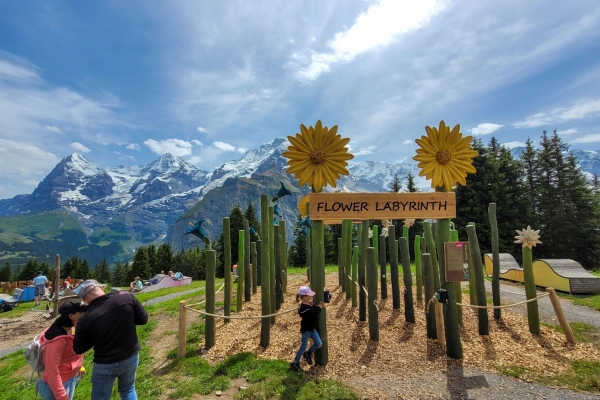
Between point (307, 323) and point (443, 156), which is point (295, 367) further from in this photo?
point (443, 156)

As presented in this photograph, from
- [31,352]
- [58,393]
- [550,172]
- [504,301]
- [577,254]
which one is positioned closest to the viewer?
[58,393]

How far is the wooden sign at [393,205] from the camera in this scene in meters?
5.95

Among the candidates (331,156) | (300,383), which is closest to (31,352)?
(300,383)

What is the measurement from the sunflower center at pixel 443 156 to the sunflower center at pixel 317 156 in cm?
233

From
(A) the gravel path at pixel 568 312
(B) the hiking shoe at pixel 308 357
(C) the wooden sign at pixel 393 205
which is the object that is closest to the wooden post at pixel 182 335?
(B) the hiking shoe at pixel 308 357

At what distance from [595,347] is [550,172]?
2857 centimetres

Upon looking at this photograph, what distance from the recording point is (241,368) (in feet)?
18.4

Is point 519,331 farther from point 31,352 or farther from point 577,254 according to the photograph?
point 577,254

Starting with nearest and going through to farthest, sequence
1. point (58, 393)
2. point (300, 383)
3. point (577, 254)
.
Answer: point (58, 393)
point (300, 383)
point (577, 254)

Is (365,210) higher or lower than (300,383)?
higher

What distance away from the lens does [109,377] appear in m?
3.49

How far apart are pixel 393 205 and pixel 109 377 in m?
5.14

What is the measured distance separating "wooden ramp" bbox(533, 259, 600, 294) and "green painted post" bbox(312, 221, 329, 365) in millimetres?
10548

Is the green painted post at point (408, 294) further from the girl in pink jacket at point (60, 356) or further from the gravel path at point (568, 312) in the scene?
the girl in pink jacket at point (60, 356)
